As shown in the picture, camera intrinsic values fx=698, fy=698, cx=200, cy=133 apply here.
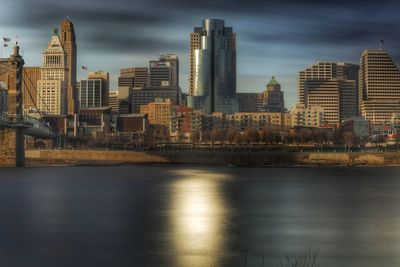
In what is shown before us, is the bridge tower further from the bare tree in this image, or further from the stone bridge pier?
the bare tree

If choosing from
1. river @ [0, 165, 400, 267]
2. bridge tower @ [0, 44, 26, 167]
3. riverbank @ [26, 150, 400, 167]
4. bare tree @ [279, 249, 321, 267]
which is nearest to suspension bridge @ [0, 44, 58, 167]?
bridge tower @ [0, 44, 26, 167]

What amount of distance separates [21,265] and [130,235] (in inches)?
281

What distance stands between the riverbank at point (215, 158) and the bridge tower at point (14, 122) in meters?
19.9

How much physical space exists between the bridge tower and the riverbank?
65.4ft

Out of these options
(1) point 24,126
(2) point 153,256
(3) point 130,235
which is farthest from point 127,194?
(1) point 24,126

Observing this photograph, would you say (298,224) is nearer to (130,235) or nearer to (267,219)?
(267,219)

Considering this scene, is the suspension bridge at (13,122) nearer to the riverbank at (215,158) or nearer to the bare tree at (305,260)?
the riverbank at (215,158)

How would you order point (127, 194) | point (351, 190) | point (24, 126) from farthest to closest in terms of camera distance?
point (24, 126)
point (351, 190)
point (127, 194)

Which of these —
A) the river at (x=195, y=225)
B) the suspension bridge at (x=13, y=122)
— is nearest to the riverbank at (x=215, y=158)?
the suspension bridge at (x=13, y=122)

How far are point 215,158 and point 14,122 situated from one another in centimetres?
3721

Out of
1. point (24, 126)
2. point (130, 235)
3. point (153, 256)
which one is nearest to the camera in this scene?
point (153, 256)

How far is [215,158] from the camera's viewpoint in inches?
4432

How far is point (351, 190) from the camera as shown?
2212 inches

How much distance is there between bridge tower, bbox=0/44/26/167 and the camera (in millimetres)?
87500
